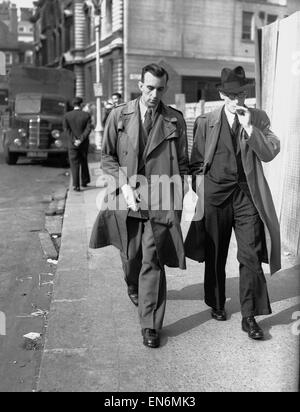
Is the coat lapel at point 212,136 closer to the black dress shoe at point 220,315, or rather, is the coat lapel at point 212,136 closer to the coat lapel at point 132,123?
the coat lapel at point 132,123

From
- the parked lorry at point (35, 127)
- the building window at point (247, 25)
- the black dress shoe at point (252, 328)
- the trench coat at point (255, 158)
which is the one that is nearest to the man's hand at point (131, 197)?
the trench coat at point (255, 158)

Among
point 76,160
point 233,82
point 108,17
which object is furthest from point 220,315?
point 108,17

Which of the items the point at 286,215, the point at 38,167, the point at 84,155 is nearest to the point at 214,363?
the point at 286,215

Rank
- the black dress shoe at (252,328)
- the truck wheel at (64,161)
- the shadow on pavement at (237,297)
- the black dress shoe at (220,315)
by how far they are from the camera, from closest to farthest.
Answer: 1. the black dress shoe at (252,328)
2. the shadow on pavement at (237,297)
3. the black dress shoe at (220,315)
4. the truck wheel at (64,161)

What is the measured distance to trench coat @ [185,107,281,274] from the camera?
369 cm

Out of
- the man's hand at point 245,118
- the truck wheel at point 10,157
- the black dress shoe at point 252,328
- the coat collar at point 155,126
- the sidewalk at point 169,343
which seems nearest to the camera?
the sidewalk at point 169,343

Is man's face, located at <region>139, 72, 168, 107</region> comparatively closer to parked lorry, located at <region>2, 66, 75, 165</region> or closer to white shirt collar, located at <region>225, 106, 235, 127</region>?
white shirt collar, located at <region>225, 106, 235, 127</region>

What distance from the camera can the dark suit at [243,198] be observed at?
3.80 m

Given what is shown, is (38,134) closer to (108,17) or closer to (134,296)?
(134,296)

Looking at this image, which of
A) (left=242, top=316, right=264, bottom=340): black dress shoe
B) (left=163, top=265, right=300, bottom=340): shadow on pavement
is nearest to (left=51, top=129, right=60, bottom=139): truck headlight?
(left=163, top=265, right=300, bottom=340): shadow on pavement

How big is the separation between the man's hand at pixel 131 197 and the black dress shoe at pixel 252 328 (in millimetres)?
1181

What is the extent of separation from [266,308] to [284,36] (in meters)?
3.30

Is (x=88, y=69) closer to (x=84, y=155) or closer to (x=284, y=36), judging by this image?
(x=84, y=155)

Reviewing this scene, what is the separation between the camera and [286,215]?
5.94m
